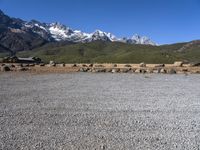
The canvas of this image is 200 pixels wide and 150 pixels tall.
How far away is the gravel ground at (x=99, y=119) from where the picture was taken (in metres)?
13.6

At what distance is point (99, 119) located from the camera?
58.5 feet

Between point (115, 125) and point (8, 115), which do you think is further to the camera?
point (8, 115)

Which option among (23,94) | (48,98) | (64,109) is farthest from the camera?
(23,94)

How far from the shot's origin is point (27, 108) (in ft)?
68.5

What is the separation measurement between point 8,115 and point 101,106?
5.42 meters

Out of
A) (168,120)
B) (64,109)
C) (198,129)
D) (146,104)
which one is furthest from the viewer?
(146,104)

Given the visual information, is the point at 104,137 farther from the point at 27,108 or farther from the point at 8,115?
the point at 27,108

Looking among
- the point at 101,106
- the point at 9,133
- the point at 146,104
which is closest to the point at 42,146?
the point at 9,133

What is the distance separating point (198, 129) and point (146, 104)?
688 centimetres

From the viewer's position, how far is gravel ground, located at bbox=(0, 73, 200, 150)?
13633 mm

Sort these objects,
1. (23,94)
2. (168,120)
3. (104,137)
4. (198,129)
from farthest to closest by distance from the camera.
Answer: (23,94), (168,120), (198,129), (104,137)

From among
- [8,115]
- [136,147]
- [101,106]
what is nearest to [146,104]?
[101,106]

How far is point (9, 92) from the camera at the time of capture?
93.4ft

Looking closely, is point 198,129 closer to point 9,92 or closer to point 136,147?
point 136,147
